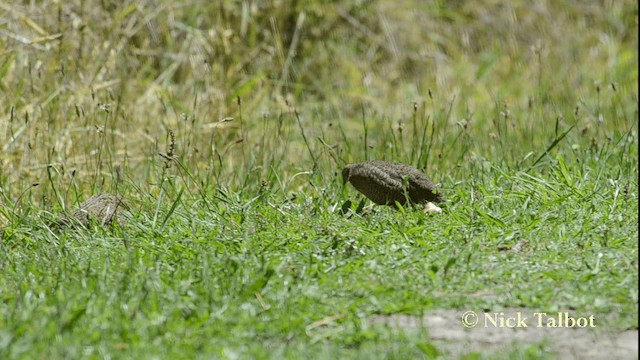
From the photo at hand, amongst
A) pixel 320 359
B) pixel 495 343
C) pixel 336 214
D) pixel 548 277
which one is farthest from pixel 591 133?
pixel 320 359

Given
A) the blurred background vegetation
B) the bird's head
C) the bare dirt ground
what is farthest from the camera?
the blurred background vegetation

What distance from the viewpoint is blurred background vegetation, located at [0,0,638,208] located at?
616 cm

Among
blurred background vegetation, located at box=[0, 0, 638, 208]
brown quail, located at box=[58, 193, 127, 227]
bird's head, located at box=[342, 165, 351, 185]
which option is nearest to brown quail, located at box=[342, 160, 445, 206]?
bird's head, located at box=[342, 165, 351, 185]

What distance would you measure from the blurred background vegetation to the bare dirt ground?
176 cm

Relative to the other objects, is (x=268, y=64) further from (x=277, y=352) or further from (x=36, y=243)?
(x=277, y=352)

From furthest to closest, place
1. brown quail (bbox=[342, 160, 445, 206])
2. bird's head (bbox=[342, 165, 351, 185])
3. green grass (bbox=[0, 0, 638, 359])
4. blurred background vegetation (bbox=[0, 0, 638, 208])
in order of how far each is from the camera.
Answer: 1. blurred background vegetation (bbox=[0, 0, 638, 208])
2. bird's head (bbox=[342, 165, 351, 185])
3. brown quail (bbox=[342, 160, 445, 206])
4. green grass (bbox=[0, 0, 638, 359])

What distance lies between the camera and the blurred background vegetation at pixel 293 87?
→ 6.16 metres

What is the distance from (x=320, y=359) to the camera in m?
3.34

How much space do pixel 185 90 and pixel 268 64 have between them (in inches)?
33.6

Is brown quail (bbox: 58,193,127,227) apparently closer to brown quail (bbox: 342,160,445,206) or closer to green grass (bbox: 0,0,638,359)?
green grass (bbox: 0,0,638,359)
